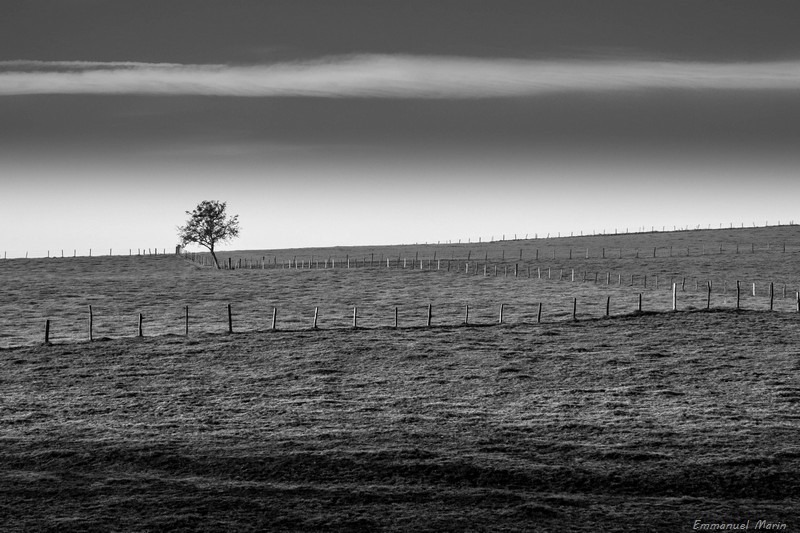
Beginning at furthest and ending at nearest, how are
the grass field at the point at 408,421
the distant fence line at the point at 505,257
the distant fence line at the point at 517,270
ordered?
1. the distant fence line at the point at 505,257
2. the distant fence line at the point at 517,270
3. the grass field at the point at 408,421

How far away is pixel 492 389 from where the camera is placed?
3341cm

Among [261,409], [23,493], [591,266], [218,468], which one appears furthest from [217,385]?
[591,266]

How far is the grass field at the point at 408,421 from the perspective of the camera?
18.0 metres

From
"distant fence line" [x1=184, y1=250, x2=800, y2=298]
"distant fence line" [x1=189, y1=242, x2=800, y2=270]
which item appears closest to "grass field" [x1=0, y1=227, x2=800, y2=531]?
"distant fence line" [x1=184, y1=250, x2=800, y2=298]

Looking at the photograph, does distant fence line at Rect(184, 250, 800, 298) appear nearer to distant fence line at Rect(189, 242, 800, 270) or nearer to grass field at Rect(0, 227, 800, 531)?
distant fence line at Rect(189, 242, 800, 270)

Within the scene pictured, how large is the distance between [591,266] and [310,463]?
Result: 79.7 meters

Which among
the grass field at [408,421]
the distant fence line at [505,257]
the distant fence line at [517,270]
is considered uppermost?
the distant fence line at [505,257]

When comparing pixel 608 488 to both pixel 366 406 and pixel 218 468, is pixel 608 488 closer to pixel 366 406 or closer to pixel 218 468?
pixel 218 468

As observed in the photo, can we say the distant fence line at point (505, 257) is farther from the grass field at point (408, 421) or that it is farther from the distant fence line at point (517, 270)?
the grass field at point (408, 421)

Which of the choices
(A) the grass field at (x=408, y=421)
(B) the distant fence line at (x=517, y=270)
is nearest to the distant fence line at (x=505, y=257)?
(B) the distant fence line at (x=517, y=270)

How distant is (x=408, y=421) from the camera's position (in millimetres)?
27359

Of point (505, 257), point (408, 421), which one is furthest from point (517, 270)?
point (408, 421)

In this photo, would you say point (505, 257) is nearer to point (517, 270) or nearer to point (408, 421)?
point (517, 270)

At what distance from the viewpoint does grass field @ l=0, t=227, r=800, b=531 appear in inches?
707
